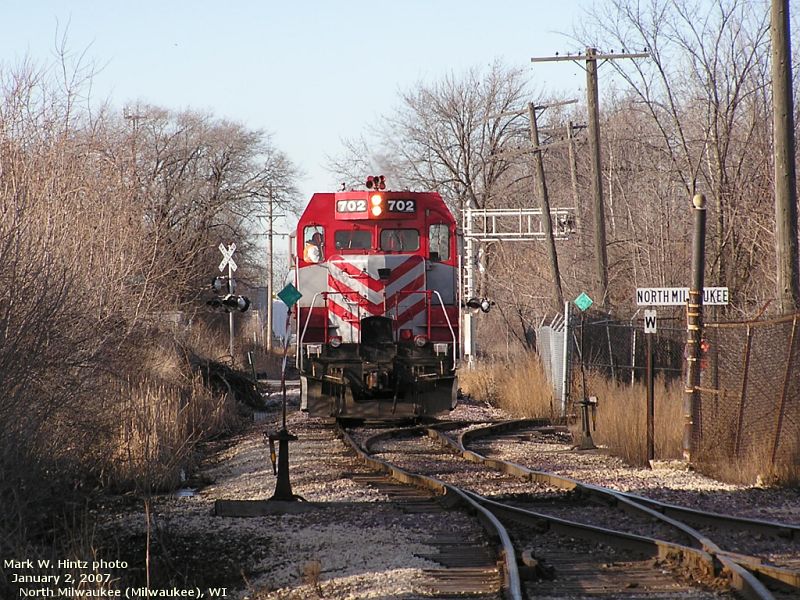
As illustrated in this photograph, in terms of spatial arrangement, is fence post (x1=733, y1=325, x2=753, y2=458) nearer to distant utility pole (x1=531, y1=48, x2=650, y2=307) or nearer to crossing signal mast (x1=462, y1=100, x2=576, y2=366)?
distant utility pole (x1=531, y1=48, x2=650, y2=307)

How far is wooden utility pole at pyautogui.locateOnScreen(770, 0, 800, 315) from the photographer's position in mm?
14406

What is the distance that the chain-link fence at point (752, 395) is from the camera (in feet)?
42.5

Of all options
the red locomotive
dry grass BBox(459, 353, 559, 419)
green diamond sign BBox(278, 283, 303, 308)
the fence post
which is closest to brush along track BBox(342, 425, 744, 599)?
the fence post

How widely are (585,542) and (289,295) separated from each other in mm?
9462

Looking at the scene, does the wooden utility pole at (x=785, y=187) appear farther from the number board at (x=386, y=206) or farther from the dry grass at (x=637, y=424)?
the number board at (x=386, y=206)

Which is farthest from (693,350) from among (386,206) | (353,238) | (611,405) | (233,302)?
(233,302)

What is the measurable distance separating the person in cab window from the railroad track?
17.8 feet

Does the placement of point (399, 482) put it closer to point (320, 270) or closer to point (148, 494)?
point (148, 494)

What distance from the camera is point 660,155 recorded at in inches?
1403

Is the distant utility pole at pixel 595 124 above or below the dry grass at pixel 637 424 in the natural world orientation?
above

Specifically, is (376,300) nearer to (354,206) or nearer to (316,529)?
(354,206)

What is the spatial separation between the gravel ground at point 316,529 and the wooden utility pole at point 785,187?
2.76 metres

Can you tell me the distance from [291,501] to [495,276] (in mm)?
42143

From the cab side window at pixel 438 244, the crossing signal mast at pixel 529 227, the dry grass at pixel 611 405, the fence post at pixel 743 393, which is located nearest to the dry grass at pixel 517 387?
the dry grass at pixel 611 405
